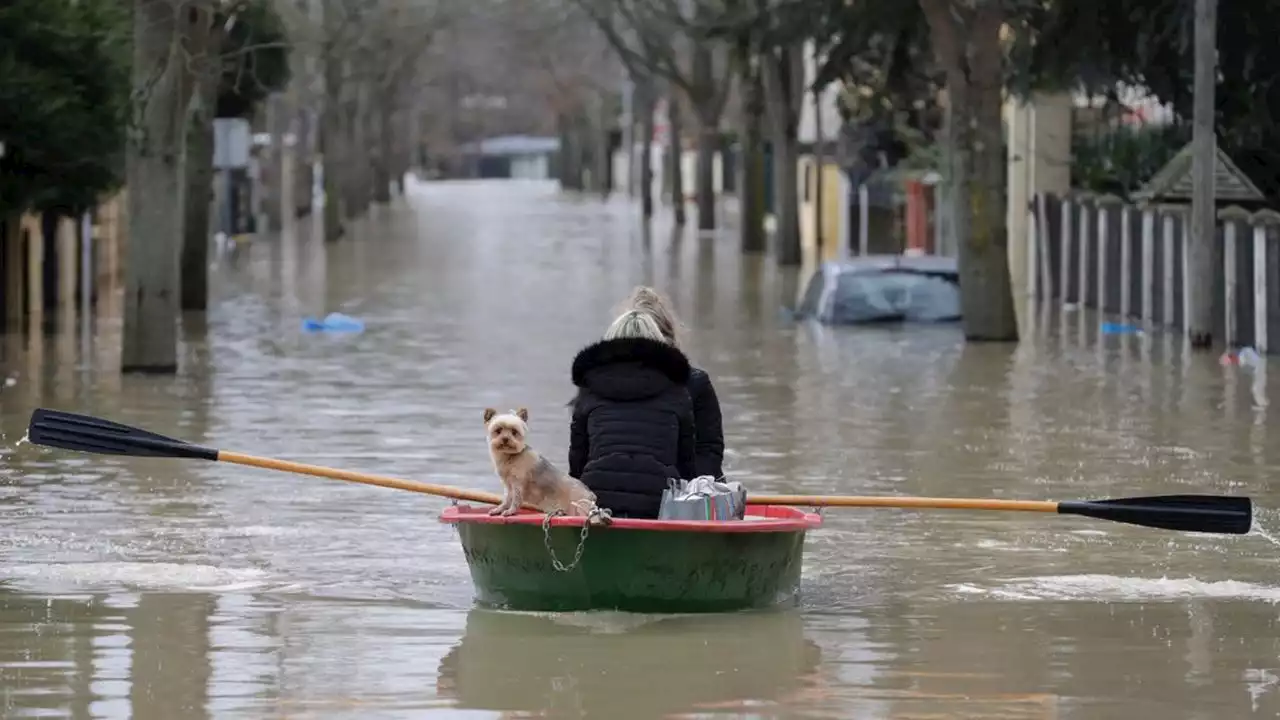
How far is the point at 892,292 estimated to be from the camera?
33906 millimetres

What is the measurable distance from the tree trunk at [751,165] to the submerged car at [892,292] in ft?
68.5

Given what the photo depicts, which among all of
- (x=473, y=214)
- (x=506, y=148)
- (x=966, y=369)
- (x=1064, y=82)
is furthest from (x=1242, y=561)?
(x=506, y=148)

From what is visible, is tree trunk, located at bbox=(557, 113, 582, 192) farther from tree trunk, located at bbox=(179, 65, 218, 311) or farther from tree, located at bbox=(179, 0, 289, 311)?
tree trunk, located at bbox=(179, 65, 218, 311)

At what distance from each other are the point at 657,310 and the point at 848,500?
46.6 inches

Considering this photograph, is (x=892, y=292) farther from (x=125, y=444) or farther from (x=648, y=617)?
(x=648, y=617)

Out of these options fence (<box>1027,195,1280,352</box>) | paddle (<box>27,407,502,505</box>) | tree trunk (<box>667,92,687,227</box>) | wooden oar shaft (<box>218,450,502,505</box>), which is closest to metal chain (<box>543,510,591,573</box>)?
wooden oar shaft (<box>218,450,502,505</box>)

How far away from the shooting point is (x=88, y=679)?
10.6m

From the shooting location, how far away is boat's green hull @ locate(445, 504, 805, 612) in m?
11.7

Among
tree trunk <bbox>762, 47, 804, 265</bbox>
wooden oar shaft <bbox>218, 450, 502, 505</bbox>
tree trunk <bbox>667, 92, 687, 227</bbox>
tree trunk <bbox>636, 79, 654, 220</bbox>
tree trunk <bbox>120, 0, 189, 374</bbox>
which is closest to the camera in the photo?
wooden oar shaft <bbox>218, 450, 502, 505</bbox>

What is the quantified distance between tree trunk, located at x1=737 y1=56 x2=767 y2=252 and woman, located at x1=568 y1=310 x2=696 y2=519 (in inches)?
1690

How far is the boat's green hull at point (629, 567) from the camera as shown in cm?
1166

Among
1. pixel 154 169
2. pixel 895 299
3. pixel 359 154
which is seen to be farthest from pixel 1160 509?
pixel 359 154

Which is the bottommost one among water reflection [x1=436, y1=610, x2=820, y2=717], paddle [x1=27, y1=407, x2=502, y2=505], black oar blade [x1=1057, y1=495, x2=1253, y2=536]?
water reflection [x1=436, y1=610, x2=820, y2=717]

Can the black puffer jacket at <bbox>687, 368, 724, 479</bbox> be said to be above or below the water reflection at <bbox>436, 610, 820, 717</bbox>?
above
